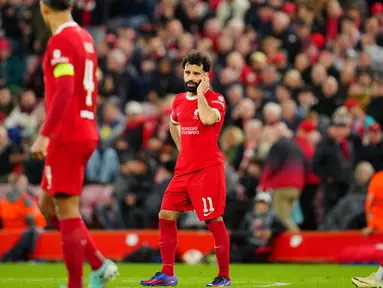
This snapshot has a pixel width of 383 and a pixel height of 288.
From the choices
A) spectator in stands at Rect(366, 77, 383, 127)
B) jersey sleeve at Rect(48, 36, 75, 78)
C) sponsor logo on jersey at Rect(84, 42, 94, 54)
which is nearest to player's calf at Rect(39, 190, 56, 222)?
jersey sleeve at Rect(48, 36, 75, 78)

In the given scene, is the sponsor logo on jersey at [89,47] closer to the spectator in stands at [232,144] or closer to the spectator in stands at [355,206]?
the spectator in stands at [355,206]

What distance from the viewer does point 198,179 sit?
10711mm

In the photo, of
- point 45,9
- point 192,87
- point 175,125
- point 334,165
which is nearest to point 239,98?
point 334,165

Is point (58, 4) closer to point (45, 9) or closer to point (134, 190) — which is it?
point (45, 9)

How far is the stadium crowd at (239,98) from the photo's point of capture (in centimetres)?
1722

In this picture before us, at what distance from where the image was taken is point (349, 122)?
1803 cm

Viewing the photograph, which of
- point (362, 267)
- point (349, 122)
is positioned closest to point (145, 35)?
point (349, 122)

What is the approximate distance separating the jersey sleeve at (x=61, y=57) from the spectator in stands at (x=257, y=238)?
8.15 m

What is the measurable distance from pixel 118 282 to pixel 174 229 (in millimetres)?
1294

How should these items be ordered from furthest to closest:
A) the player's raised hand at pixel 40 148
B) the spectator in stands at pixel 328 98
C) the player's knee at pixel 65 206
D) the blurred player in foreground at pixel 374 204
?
the spectator in stands at pixel 328 98 < the blurred player in foreground at pixel 374 204 < the player's knee at pixel 65 206 < the player's raised hand at pixel 40 148

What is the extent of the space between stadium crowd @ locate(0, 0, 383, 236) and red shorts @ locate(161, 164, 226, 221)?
5.87 m

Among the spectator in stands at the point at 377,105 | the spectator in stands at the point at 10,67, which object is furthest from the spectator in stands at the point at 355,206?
the spectator in stands at the point at 10,67

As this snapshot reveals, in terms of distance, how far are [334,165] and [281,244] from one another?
167cm

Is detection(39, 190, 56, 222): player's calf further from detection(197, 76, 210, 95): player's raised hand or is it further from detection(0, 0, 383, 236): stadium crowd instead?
detection(0, 0, 383, 236): stadium crowd
